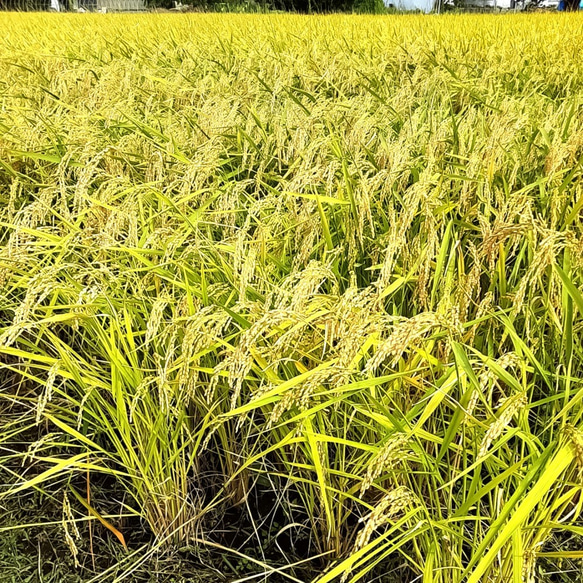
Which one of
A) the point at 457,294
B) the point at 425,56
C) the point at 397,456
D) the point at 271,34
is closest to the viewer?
the point at 397,456

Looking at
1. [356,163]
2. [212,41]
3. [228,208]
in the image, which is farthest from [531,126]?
[212,41]

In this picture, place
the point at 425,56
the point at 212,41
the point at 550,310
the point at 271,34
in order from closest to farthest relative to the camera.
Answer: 1. the point at 550,310
2. the point at 425,56
3. the point at 212,41
4. the point at 271,34

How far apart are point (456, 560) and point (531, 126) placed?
1.45m

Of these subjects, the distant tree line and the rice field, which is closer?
the rice field

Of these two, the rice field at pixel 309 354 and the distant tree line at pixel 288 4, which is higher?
the distant tree line at pixel 288 4

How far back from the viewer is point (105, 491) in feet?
4.03

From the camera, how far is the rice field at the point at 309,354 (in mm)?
806

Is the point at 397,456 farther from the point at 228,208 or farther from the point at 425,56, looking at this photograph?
the point at 425,56

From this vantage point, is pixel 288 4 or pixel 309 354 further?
pixel 288 4

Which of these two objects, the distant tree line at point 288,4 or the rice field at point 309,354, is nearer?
the rice field at point 309,354

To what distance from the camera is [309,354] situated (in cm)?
95

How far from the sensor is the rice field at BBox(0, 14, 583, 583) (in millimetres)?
806

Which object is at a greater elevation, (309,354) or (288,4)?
(288,4)

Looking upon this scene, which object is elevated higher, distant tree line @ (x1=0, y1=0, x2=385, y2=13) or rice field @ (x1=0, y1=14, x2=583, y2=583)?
distant tree line @ (x1=0, y1=0, x2=385, y2=13)
